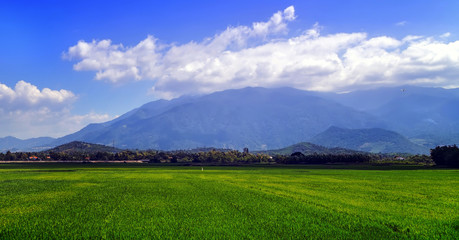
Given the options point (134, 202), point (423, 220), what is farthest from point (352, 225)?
point (134, 202)

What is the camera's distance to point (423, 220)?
88.3ft

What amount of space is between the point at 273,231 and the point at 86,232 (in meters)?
12.9

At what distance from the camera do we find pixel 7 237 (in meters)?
22.4

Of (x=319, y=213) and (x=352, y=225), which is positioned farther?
(x=319, y=213)

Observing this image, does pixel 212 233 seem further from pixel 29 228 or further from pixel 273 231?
pixel 29 228

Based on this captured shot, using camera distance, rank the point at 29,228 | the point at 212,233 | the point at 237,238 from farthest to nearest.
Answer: the point at 29,228 < the point at 212,233 < the point at 237,238

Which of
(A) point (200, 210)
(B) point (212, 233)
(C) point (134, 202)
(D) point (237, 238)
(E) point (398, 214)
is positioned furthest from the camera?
(C) point (134, 202)

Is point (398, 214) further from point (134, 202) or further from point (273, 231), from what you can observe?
point (134, 202)

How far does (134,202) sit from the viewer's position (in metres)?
36.8

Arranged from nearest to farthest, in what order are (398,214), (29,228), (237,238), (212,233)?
1. (237,238)
2. (212,233)
3. (29,228)
4. (398,214)

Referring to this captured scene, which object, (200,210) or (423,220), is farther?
(200,210)

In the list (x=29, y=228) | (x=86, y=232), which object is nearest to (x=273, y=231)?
(x=86, y=232)

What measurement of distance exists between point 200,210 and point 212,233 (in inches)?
357

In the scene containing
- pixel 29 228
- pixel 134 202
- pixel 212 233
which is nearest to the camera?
pixel 212 233
